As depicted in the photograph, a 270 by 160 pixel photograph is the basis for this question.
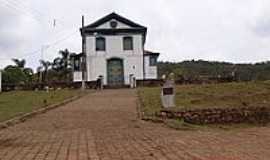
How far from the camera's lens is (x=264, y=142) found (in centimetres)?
1141

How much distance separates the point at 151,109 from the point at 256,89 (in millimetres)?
6547

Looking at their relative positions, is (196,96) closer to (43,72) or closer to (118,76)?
(118,76)

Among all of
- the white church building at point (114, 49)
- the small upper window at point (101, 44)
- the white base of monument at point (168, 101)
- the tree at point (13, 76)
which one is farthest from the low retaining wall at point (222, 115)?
the tree at point (13, 76)

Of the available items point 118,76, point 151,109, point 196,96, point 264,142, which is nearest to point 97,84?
point 118,76

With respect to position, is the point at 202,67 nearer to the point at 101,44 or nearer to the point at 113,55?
the point at 113,55

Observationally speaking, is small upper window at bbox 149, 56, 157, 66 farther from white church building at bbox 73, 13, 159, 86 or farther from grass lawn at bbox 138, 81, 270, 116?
grass lawn at bbox 138, 81, 270, 116

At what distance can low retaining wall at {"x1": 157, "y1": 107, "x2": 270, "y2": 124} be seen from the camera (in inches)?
664

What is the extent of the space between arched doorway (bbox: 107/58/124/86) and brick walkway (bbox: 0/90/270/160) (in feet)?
105

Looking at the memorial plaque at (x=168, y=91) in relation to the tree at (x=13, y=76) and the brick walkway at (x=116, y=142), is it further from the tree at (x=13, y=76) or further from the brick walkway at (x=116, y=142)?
the tree at (x=13, y=76)

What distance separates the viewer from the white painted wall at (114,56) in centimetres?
4906

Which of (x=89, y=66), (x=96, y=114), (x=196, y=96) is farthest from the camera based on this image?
(x=89, y=66)

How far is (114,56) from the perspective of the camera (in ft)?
162

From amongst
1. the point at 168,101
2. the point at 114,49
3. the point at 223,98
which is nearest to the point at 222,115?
the point at 168,101

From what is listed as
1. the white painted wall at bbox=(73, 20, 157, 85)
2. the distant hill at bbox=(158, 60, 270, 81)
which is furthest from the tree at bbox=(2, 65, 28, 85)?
the distant hill at bbox=(158, 60, 270, 81)
